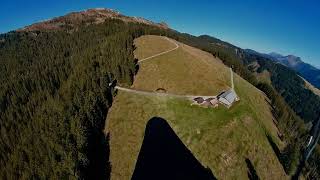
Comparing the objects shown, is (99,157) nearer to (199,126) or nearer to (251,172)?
(199,126)

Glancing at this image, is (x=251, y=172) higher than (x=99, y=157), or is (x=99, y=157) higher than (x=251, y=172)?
(x=99, y=157)

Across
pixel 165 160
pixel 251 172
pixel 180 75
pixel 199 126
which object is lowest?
pixel 251 172

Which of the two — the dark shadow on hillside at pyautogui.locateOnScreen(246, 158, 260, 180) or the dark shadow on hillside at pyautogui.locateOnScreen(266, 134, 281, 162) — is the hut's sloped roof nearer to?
the dark shadow on hillside at pyautogui.locateOnScreen(266, 134, 281, 162)

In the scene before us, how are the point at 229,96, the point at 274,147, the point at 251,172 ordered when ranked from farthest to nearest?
the point at 229,96, the point at 274,147, the point at 251,172

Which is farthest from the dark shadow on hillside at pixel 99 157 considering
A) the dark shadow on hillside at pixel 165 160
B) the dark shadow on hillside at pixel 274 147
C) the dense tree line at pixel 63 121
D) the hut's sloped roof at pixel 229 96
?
the dark shadow on hillside at pixel 274 147

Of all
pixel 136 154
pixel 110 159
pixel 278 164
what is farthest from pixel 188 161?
pixel 278 164

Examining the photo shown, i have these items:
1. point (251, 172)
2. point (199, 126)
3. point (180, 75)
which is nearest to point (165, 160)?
point (199, 126)
